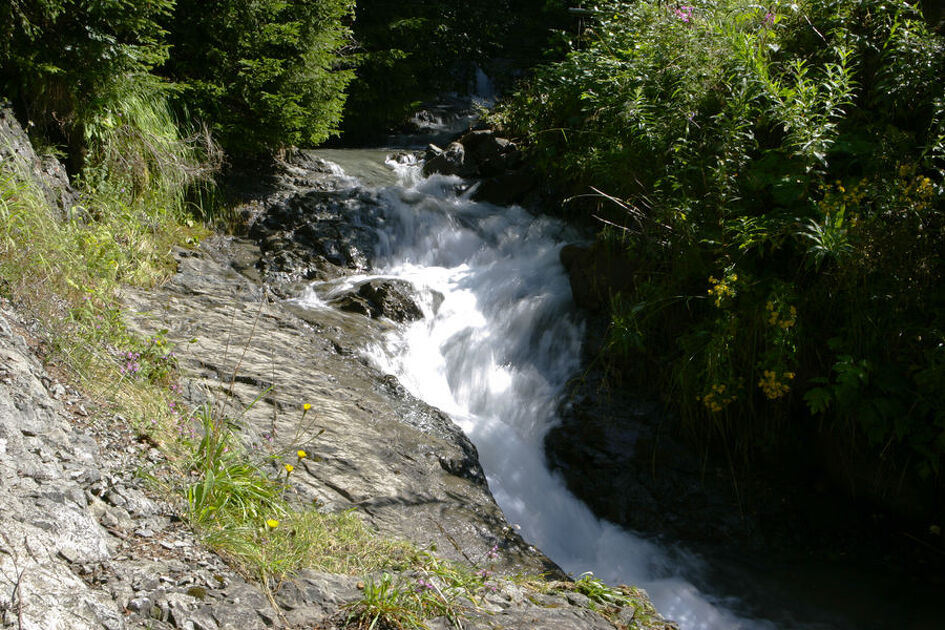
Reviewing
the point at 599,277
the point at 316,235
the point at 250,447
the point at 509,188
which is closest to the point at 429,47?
the point at 509,188

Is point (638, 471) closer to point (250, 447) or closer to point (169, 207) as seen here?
point (250, 447)

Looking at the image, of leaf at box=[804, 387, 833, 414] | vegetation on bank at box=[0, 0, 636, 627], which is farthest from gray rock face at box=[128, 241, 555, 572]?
leaf at box=[804, 387, 833, 414]

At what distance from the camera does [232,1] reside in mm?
8586

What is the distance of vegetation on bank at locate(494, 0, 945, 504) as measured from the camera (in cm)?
484

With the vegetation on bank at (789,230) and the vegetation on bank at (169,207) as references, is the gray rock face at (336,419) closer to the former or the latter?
the vegetation on bank at (169,207)

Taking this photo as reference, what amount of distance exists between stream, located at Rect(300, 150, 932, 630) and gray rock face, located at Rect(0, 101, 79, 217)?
2378mm

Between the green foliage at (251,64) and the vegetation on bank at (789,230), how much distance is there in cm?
456

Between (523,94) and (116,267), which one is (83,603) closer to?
(116,267)

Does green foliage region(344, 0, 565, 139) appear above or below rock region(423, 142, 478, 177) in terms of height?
above

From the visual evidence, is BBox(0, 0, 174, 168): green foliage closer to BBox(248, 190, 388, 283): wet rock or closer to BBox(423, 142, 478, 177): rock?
BBox(248, 190, 388, 283): wet rock

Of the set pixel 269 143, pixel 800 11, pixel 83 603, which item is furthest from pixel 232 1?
pixel 83 603

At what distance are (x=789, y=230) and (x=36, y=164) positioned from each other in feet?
19.8

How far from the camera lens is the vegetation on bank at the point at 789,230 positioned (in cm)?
484

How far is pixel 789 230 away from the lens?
5.08m
